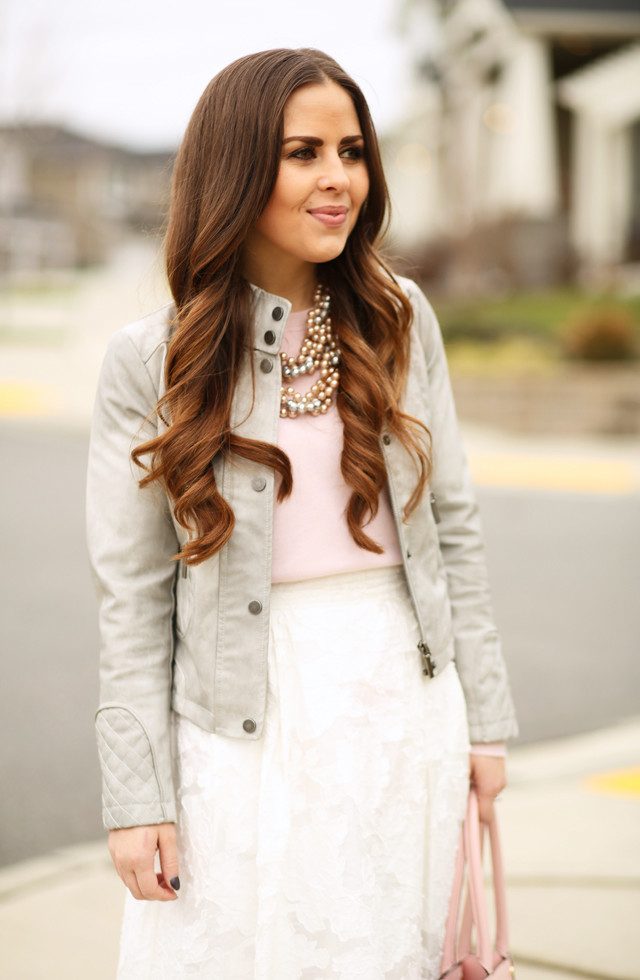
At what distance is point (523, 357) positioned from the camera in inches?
605

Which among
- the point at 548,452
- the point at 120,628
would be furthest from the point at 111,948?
the point at 548,452

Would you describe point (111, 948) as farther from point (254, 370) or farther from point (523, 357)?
point (523, 357)

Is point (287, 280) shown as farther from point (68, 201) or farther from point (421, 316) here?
point (68, 201)

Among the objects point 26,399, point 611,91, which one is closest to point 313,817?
point 26,399

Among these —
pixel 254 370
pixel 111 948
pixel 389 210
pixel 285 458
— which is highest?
pixel 389 210

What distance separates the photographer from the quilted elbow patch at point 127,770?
6.18ft

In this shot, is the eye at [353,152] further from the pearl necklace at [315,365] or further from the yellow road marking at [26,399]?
the yellow road marking at [26,399]

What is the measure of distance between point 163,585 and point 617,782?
121 inches

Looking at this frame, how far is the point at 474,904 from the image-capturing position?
195 centimetres

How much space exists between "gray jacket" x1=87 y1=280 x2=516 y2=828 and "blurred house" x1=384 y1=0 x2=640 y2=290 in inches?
778

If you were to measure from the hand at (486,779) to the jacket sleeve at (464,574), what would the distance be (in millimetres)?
42

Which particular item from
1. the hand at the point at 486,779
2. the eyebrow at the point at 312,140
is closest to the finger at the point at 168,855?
the hand at the point at 486,779

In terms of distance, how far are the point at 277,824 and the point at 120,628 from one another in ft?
1.42

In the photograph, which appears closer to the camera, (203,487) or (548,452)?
(203,487)
